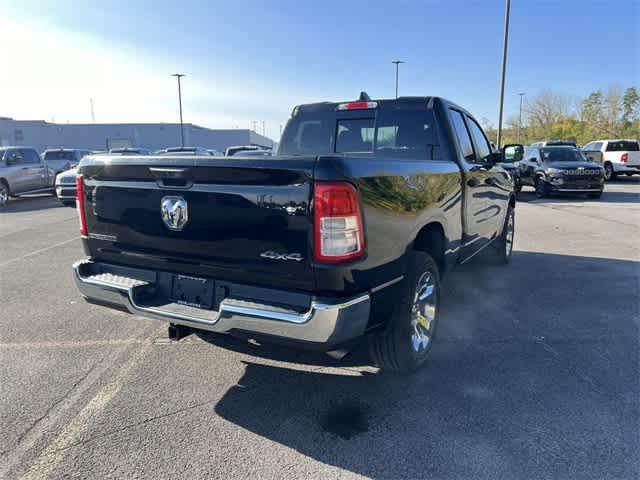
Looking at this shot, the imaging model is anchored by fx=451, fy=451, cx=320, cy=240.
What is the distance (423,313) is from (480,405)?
729mm

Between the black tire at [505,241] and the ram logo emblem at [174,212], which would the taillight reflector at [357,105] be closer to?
the ram logo emblem at [174,212]

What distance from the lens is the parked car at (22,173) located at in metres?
Answer: 15.3

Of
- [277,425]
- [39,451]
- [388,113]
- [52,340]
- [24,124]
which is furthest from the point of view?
[24,124]

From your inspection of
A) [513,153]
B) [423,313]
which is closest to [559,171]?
[513,153]

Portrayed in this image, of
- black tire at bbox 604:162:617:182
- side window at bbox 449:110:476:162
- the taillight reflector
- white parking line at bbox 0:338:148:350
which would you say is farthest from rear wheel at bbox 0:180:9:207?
black tire at bbox 604:162:617:182

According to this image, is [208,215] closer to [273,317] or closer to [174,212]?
[174,212]

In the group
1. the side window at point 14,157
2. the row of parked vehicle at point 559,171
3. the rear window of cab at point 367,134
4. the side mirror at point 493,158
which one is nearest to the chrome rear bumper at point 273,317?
the rear window of cab at point 367,134

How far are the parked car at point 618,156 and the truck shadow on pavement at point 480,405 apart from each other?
2130 centimetres

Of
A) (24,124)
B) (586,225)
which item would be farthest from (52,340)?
(24,124)

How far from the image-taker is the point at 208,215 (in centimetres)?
256

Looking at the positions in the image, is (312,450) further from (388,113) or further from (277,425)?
(388,113)

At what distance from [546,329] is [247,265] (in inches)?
117

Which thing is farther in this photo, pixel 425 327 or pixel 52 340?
pixel 52 340

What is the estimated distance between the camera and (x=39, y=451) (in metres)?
2.40
